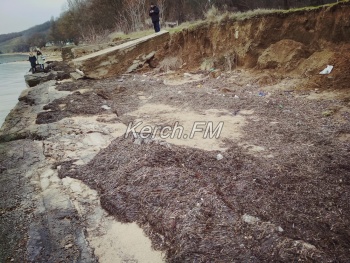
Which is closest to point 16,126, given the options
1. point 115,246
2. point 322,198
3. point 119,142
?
point 119,142

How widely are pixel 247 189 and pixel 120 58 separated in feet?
28.8

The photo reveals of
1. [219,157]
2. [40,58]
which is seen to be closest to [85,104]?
[219,157]

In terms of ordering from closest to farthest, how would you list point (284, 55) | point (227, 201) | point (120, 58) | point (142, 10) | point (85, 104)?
point (227, 201) < point (85, 104) < point (284, 55) < point (120, 58) < point (142, 10)

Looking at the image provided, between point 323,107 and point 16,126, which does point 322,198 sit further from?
point 16,126

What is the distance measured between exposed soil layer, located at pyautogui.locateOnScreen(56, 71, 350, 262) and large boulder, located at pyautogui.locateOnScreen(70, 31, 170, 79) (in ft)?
21.6

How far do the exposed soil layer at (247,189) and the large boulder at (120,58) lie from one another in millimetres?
6596

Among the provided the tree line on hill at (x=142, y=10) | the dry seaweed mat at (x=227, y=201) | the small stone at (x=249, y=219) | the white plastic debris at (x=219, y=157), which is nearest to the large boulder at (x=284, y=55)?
the dry seaweed mat at (x=227, y=201)

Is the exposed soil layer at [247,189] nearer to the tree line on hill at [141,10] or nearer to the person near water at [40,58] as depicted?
the tree line on hill at [141,10]

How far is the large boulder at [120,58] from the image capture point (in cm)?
1020

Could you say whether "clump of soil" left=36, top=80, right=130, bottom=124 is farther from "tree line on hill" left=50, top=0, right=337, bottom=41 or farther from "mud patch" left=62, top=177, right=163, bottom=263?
"tree line on hill" left=50, top=0, right=337, bottom=41

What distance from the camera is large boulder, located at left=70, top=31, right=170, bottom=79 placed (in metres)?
10.2

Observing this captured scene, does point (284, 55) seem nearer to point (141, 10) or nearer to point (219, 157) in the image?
point (219, 157)

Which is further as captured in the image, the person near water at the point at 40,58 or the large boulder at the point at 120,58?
the person near water at the point at 40,58

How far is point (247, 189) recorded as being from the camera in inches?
115
